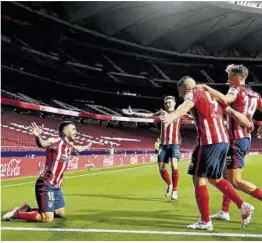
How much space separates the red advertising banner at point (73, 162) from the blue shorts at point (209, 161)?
8307 mm

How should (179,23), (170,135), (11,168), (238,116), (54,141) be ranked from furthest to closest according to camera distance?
(179,23) → (11,168) → (170,135) → (54,141) → (238,116)

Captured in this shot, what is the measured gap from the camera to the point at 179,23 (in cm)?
4100

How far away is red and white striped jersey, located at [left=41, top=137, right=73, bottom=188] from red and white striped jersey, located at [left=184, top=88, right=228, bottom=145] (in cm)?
168

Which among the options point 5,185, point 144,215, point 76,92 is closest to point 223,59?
point 76,92

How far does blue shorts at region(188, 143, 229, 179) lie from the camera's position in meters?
4.90

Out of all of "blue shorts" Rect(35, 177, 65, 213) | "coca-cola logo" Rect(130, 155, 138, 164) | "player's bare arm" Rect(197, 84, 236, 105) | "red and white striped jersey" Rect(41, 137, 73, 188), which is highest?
"player's bare arm" Rect(197, 84, 236, 105)

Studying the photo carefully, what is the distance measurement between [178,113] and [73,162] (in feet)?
41.6

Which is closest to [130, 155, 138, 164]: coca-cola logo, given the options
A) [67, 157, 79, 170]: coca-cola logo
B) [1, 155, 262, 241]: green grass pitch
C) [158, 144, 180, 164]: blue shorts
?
[67, 157, 79, 170]: coca-cola logo

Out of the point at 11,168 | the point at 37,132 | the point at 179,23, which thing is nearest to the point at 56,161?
the point at 37,132

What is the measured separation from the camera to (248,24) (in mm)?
38750

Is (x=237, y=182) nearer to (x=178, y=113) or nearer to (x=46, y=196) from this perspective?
(x=178, y=113)

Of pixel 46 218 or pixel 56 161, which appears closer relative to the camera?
pixel 46 218

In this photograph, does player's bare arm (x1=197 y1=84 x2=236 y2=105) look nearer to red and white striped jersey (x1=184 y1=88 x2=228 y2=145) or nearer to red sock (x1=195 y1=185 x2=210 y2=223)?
red and white striped jersey (x1=184 y1=88 x2=228 y2=145)

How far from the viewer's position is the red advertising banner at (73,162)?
12.8 metres
